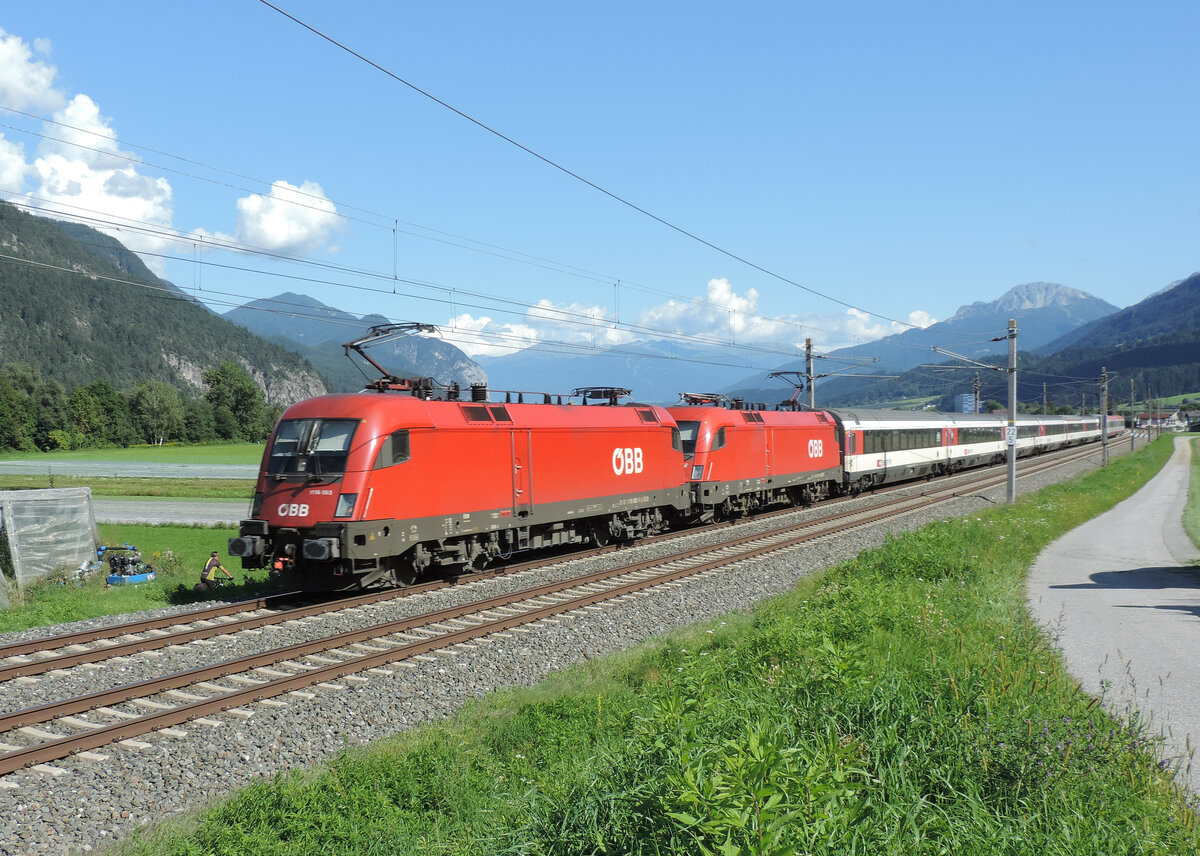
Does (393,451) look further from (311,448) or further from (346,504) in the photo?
(311,448)

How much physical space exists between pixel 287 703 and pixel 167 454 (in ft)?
295

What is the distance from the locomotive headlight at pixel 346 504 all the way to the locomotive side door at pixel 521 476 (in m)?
4.10

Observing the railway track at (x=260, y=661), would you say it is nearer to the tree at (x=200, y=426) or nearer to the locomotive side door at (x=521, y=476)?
A: the locomotive side door at (x=521, y=476)

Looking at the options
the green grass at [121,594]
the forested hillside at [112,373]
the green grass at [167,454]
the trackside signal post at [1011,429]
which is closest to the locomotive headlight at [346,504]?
the green grass at [121,594]

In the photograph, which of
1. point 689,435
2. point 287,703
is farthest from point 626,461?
point 287,703

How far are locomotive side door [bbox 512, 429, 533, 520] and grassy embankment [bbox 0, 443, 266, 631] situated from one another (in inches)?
202

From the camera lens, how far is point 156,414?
107m

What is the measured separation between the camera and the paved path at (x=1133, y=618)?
297 inches

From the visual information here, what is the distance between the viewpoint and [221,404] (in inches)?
4252

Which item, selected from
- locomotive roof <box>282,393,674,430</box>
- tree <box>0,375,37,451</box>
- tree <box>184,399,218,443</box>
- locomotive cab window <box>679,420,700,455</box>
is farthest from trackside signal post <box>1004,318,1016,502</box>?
tree <box>0,375,37,451</box>

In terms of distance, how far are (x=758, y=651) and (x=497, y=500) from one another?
324 inches

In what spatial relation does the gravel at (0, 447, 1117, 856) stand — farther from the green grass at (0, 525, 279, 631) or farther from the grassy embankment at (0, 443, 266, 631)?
the grassy embankment at (0, 443, 266, 631)

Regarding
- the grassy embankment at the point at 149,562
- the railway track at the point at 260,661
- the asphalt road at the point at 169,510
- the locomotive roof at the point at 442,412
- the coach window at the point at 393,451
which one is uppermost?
the locomotive roof at the point at 442,412

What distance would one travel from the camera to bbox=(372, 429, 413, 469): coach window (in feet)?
46.3
